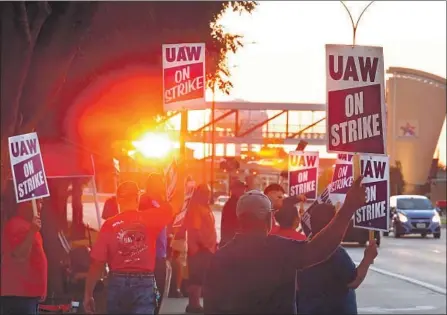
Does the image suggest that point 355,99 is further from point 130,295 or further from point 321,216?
point 130,295

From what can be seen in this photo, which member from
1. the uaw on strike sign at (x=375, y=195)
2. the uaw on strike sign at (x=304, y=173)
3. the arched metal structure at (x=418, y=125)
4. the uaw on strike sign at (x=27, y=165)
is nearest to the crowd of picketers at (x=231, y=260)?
the uaw on strike sign at (x=375, y=195)

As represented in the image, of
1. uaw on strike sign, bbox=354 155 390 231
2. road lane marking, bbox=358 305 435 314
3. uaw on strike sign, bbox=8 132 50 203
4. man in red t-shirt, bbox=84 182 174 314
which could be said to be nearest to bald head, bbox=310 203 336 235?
uaw on strike sign, bbox=354 155 390 231

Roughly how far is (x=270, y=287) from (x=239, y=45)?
53.7ft

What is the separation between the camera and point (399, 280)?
69.0ft

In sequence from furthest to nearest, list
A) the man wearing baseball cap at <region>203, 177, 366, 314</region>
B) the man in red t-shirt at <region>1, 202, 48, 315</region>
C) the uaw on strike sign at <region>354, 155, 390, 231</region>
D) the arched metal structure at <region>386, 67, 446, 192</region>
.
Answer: the arched metal structure at <region>386, 67, 446, 192</region> → the man in red t-shirt at <region>1, 202, 48, 315</region> → the uaw on strike sign at <region>354, 155, 390, 231</region> → the man wearing baseball cap at <region>203, 177, 366, 314</region>

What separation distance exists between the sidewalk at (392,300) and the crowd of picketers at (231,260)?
4.67m

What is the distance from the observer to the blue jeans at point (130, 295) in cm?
900

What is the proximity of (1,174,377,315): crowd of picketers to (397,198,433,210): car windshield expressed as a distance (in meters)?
27.7

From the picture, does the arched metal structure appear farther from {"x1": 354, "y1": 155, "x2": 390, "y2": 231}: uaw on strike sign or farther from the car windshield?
{"x1": 354, "y1": 155, "x2": 390, "y2": 231}: uaw on strike sign

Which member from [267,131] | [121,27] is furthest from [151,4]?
[267,131]

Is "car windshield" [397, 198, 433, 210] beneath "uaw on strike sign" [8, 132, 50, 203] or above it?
beneath

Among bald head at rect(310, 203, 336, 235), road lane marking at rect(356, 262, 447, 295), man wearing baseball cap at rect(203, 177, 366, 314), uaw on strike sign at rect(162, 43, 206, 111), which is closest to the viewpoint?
man wearing baseball cap at rect(203, 177, 366, 314)

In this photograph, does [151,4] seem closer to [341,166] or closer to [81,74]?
[81,74]

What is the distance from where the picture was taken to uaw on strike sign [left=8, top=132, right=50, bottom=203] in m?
10.6
